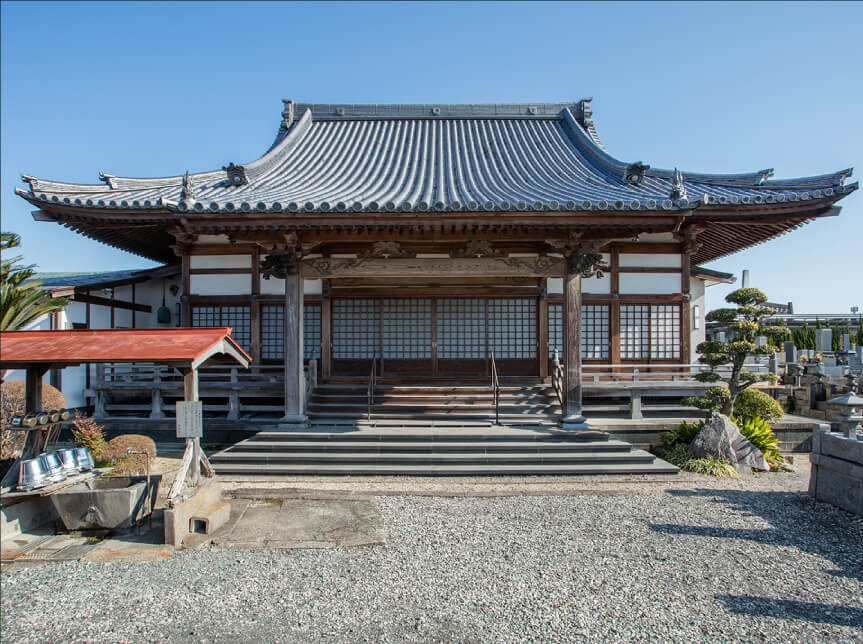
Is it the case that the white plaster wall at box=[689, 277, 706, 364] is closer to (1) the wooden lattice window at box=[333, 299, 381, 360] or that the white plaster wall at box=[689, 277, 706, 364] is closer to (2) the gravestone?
(1) the wooden lattice window at box=[333, 299, 381, 360]

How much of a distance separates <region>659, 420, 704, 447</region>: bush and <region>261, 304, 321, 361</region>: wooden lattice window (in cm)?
814

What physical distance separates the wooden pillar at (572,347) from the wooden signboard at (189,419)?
6397 mm

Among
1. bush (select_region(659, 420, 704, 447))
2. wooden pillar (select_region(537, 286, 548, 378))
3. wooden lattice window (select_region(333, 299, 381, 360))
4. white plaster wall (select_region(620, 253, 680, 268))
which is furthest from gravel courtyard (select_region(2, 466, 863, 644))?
white plaster wall (select_region(620, 253, 680, 268))

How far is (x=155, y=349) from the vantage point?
5.34 m

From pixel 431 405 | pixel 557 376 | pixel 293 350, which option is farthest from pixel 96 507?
pixel 557 376

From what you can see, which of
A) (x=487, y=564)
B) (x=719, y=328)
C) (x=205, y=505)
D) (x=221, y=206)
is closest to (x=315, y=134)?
(x=221, y=206)

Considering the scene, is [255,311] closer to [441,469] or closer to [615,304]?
[441,469]

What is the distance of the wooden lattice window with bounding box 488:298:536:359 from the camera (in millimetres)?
11953

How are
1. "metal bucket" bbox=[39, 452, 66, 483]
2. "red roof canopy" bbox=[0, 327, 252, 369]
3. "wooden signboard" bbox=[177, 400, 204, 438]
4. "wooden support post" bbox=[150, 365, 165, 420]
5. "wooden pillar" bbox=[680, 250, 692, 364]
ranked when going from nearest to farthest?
"red roof canopy" bbox=[0, 327, 252, 369] → "metal bucket" bbox=[39, 452, 66, 483] → "wooden signboard" bbox=[177, 400, 204, 438] → "wooden support post" bbox=[150, 365, 165, 420] → "wooden pillar" bbox=[680, 250, 692, 364]

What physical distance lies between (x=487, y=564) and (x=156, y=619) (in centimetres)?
296

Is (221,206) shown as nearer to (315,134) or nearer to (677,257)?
(315,134)

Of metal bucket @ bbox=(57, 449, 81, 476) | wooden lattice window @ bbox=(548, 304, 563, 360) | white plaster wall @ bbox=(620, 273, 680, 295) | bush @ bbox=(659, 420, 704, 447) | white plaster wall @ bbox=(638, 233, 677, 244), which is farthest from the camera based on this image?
wooden lattice window @ bbox=(548, 304, 563, 360)

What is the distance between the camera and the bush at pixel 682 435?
369 inches

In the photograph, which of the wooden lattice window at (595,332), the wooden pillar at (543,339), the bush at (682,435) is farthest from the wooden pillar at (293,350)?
the bush at (682,435)
